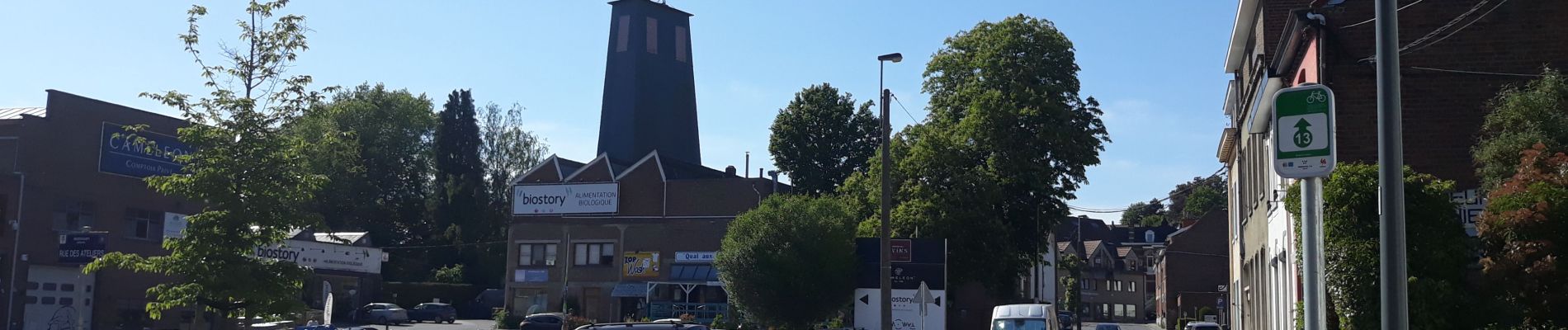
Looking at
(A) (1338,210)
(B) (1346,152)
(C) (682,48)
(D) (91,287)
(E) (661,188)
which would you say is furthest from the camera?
(C) (682,48)

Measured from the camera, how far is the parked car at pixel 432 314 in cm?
6706

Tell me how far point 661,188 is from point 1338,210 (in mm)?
51349

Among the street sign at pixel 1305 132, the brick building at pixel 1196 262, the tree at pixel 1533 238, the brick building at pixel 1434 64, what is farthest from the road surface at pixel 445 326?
the street sign at pixel 1305 132

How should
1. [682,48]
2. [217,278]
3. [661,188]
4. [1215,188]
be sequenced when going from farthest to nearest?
[1215,188] < [682,48] < [661,188] < [217,278]

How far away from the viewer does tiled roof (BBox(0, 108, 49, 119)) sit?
4397 cm

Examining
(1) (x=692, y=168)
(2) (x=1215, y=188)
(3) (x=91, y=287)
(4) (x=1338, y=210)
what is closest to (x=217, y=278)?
(4) (x=1338, y=210)

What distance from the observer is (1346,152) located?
1833 centimetres

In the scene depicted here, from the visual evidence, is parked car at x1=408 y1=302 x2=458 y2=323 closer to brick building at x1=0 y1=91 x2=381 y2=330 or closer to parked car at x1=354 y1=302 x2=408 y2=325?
parked car at x1=354 y1=302 x2=408 y2=325

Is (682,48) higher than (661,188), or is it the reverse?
(682,48)

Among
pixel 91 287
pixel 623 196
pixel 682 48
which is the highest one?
pixel 682 48

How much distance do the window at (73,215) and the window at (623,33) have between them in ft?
119

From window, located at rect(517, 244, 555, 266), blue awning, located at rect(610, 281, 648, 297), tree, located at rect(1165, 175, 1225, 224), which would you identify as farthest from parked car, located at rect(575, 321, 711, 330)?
tree, located at rect(1165, 175, 1225, 224)

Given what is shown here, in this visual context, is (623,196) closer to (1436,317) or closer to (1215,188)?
(1436,317)

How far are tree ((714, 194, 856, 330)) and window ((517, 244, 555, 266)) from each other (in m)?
24.0
